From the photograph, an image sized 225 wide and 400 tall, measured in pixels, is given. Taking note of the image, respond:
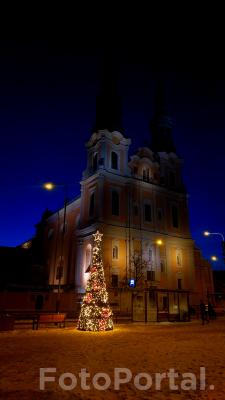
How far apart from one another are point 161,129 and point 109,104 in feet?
39.7

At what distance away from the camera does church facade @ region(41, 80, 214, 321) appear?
39656 millimetres

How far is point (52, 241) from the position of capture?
182 feet

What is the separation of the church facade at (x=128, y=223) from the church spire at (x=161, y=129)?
0.39 meters

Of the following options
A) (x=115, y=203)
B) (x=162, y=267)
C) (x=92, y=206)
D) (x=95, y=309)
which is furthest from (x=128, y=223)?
(x=95, y=309)

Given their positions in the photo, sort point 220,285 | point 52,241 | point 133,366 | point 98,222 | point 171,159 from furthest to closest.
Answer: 1. point 220,285
2. point 52,241
3. point 171,159
4. point 98,222
5. point 133,366

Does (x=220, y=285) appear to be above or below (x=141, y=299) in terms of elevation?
above

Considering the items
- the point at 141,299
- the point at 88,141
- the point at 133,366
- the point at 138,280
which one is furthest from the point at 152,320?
the point at 88,141

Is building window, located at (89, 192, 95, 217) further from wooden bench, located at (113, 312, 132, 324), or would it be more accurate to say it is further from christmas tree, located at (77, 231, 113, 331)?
christmas tree, located at (77, 231, 113, 331)

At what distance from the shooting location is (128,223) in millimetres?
41719

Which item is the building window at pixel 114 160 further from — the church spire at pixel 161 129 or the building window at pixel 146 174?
the church spire at pixel 161 129

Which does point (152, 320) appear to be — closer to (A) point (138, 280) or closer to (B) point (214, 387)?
(A) point (138, 280)

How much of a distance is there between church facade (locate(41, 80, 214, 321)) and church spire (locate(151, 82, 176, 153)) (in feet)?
1.27

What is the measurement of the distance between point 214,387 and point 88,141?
4345cm

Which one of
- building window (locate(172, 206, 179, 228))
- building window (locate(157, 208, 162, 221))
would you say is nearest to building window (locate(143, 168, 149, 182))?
building window (locate(157, 208, 162, 221))
